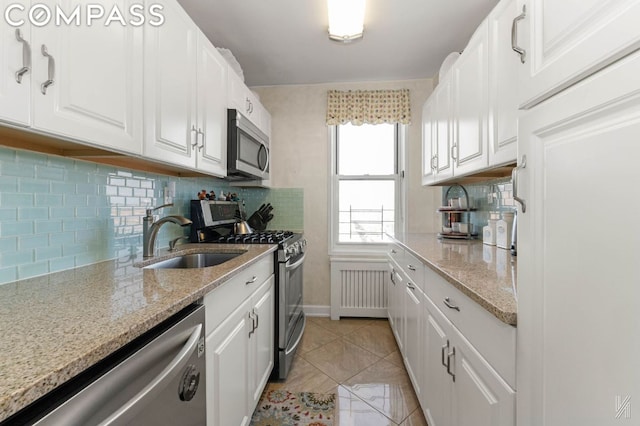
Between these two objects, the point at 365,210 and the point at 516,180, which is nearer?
the point at 516,180

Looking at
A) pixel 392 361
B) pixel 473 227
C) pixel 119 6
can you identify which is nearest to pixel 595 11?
pixel 119 6

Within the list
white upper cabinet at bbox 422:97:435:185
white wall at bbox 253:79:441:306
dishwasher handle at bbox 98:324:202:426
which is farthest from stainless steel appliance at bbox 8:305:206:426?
white wall at bbox 253:79:441:306

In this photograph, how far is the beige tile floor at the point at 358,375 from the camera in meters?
1.69

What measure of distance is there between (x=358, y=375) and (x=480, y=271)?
1.33 m

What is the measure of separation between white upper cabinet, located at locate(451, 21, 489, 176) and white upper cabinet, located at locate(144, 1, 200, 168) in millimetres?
1546

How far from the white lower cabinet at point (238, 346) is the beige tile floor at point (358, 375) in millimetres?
401

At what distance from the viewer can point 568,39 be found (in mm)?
582

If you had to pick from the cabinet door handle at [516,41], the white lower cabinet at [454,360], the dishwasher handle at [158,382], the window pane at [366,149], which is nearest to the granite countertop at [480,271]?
the white lower cabinet at [454,360]

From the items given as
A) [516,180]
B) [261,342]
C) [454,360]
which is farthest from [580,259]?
[261,342]

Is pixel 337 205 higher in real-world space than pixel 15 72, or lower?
lower

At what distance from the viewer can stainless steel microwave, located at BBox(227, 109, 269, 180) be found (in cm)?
203

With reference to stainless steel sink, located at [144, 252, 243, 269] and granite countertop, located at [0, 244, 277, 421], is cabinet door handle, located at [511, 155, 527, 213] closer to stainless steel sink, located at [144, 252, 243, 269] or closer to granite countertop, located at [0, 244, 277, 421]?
granite countertop, located at [0, 244, 277, 421]

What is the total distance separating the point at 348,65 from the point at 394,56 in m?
0.43

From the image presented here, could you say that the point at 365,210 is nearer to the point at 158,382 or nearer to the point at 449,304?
the point at 449,304
